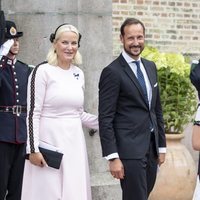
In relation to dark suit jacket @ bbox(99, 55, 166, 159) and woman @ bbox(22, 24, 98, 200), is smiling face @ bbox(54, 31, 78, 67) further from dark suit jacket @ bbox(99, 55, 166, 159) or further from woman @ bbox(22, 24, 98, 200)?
dark suit jacket @ bbox(99, 55, 166, 159)

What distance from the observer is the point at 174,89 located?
8203mm

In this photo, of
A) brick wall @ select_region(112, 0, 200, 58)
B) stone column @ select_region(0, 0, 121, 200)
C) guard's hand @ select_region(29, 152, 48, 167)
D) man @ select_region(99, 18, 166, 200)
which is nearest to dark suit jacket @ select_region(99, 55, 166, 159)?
man @ select_region(99, 18, 166, 200)

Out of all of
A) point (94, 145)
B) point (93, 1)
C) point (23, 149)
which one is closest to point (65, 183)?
point (23, 149)

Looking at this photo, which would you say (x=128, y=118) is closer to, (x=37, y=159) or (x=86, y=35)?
(x=37, y=159)

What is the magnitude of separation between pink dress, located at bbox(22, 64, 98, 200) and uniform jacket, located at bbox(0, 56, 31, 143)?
2.27ft

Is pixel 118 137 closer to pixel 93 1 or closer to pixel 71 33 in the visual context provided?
pixel 71 33

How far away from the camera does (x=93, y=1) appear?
309 inches

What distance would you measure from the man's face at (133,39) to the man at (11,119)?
4.19 ft

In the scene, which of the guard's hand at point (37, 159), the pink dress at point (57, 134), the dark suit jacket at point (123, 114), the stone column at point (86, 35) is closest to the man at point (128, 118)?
the dark suit jacket at point (123, 114)

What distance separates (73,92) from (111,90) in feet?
1.30

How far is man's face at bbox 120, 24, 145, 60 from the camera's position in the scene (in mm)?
5434

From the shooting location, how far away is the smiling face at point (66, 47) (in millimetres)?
5605

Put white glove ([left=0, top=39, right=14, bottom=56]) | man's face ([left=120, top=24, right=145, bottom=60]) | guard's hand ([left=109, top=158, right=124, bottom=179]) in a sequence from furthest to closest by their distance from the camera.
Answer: white glove ([left=0, top=39, right=14, bottom=56]), man's face ([left=120, top=24, right=145, bottom=60]), guard's hand ([left=109, top=158, right=124, bottom=179])

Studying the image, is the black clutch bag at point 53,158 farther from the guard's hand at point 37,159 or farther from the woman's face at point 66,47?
the woman's face at point 66,47
